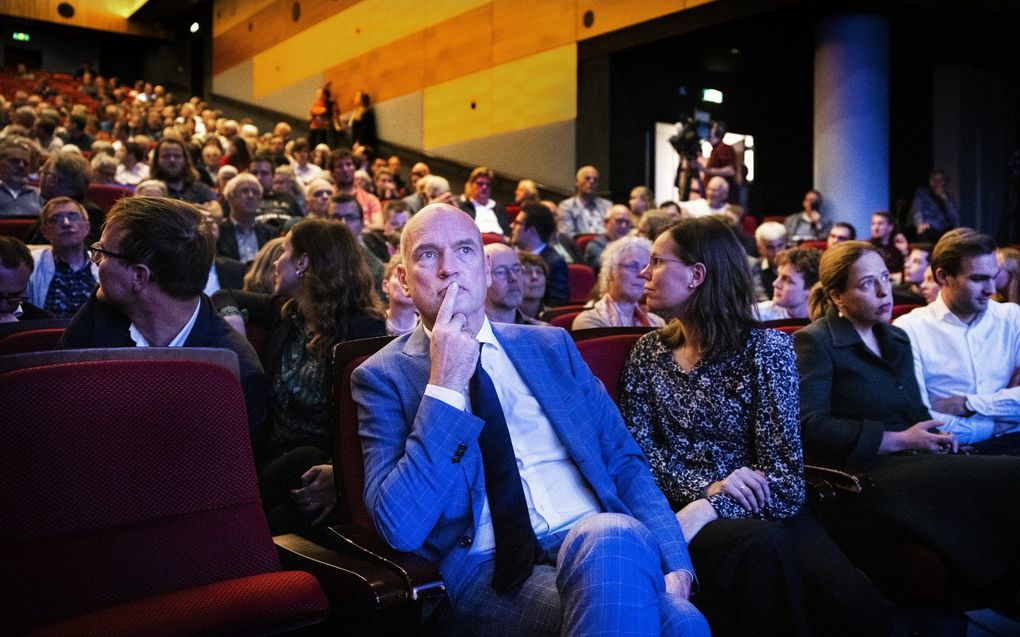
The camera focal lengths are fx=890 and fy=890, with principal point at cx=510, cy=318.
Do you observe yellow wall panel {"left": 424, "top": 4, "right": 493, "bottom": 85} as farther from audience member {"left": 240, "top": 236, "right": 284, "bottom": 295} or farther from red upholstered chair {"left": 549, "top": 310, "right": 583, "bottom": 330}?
audience member {"left": 240, "top": 236, "right": 284, "bottom": 295}

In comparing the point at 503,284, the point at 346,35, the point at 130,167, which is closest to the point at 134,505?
the point at 503,284

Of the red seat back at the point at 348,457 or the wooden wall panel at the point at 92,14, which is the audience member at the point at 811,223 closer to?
the red seat back at the point at 348,457

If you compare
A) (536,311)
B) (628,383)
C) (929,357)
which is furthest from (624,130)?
(628,383)

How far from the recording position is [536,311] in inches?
153

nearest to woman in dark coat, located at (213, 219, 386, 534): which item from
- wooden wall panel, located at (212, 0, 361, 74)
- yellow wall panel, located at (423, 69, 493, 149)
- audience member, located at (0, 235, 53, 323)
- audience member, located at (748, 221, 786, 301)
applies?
audience member, located at (0, 235, 53, 323)

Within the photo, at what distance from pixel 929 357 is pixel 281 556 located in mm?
1991

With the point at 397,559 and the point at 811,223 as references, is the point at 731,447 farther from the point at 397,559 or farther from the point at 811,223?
the point at 811,223

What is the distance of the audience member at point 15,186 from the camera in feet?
15.9

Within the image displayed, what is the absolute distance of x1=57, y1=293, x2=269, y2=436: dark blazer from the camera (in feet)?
6.30

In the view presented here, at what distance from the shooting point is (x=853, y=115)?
25.0ft

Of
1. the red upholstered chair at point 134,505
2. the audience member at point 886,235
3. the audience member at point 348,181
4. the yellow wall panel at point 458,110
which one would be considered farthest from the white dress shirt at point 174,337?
the yellow wall panel at point 458,110

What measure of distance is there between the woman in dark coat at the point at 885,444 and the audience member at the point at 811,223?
5241mm

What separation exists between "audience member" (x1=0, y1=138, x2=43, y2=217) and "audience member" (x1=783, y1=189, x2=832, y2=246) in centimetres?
559

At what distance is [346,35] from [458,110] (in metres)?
3.37
